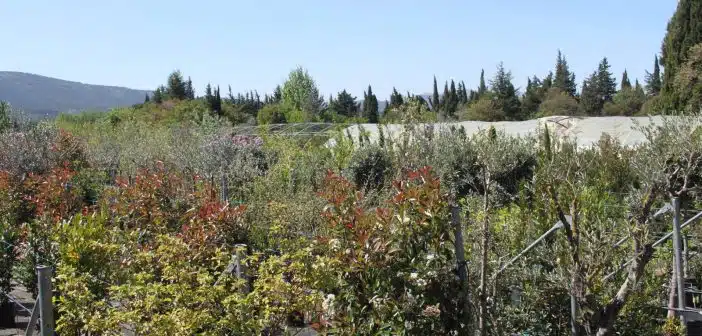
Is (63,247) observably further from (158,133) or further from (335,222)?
(158,133)

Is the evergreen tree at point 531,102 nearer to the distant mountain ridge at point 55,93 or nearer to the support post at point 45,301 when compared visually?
the support post at point 45,301

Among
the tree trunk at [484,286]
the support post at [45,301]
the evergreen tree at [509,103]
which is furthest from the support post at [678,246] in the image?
the evergreen tree at [509,103]

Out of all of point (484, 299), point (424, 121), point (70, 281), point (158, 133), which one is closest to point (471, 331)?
point (484, 299)

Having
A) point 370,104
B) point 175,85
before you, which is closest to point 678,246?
point 175,85

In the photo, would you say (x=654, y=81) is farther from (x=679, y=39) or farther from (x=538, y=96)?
(x=679, y=39)

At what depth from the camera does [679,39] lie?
87.3 ft

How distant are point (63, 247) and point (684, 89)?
2382 centimetres

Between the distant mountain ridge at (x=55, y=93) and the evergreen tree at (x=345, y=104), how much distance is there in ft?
251

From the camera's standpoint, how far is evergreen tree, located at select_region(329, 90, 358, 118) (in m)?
57.5

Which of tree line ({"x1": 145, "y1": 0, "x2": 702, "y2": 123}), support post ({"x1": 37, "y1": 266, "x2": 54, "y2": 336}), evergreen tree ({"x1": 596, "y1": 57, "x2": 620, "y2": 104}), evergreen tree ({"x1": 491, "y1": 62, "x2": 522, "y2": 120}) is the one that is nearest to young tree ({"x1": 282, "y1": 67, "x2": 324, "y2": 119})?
tree line ({"x1": 145, "y1": 0, "x2": 702, "y2": 123})

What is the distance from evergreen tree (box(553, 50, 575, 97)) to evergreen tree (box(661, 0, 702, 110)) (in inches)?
1143

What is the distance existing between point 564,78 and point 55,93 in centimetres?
12310

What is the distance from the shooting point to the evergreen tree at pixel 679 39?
84.0 feet

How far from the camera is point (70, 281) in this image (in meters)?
4.23
